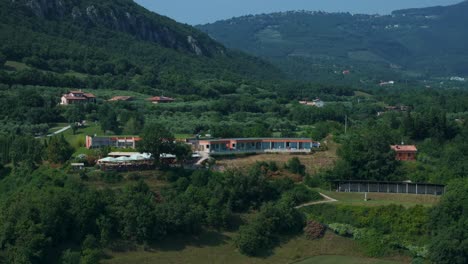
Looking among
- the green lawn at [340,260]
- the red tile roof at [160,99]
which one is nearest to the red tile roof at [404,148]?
the green lawn at [340,260]

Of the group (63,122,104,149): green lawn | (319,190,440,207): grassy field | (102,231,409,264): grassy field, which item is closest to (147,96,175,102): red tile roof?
(63,122,104,149): green lawn

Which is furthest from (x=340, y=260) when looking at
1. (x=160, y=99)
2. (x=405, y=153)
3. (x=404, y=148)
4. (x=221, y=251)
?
(x=160, y=99)

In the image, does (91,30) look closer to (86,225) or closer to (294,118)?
(294,118)

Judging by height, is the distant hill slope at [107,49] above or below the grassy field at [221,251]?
above

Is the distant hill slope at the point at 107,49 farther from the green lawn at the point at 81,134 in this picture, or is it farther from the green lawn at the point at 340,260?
the green lawn at the point at 340,260

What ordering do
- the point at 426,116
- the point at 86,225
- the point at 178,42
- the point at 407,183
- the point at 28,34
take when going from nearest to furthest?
the point at 86,225 → the point at 407,183 → the point at 426,116 → the point at 28,34 → the point at 178,42

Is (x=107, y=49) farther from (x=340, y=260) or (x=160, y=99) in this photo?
(x=340, y=260)

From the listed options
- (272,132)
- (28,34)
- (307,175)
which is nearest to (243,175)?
(307,175)
